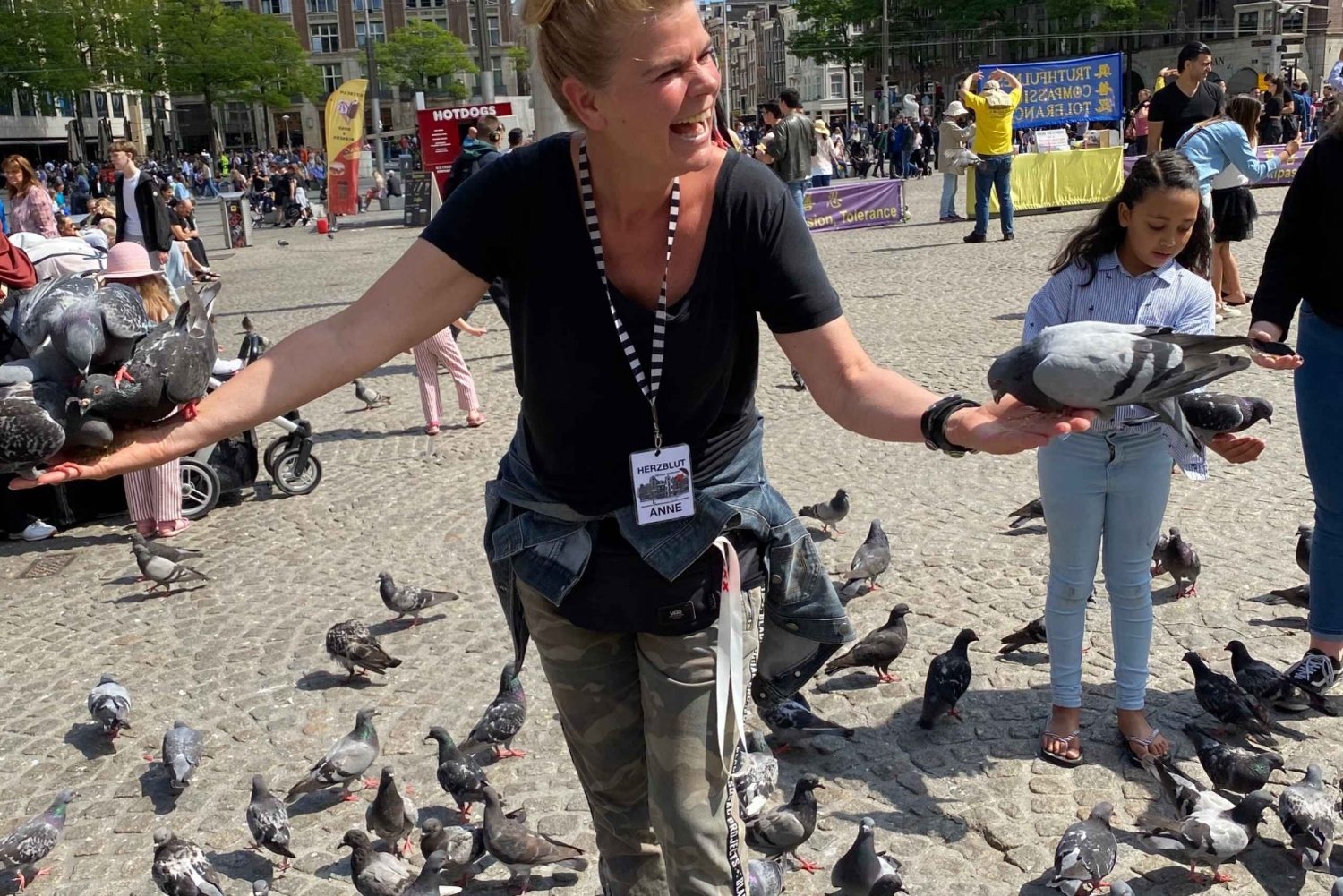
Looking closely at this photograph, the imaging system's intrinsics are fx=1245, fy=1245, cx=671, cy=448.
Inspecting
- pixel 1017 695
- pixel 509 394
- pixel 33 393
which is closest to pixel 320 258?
pixel 509 394

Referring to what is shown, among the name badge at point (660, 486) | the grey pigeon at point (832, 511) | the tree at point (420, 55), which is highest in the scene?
the tree at point (420, 55)

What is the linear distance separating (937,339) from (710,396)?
9.20 metres

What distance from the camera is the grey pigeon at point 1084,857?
359cm

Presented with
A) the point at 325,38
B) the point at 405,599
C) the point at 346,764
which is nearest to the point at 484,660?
the point at 405,599

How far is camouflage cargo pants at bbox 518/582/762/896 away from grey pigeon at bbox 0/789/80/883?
2.52m

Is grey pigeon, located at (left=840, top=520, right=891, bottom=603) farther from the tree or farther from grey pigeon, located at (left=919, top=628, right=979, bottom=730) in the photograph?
the tree

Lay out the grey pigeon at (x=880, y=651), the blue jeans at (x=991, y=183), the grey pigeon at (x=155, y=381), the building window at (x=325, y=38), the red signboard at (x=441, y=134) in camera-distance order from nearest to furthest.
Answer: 1. the grey pigeon at (x=155, y=381)
2. the grey pigeon at (x=880, y=651)
3. the blue jeans at (x=991, y=183)
4. the red signboard at (x=441, y=134)
5. the building window at (x=325, y=38)

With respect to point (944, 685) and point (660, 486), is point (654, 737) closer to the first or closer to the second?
point (660, 486)

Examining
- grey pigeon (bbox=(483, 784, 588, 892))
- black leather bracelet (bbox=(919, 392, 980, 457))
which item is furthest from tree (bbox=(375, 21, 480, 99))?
black leather bracelet (bbox=(919, 392, 980, 457))

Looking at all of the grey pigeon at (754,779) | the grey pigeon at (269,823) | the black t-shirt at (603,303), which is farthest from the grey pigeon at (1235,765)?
the grey pigeon at (269,823)

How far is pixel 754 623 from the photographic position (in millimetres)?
2559

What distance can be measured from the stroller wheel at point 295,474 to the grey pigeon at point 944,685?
5100mm

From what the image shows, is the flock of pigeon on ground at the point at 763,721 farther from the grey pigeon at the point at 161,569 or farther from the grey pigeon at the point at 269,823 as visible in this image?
the grey pigeon at the point at 161,569

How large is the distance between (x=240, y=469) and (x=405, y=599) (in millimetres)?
3032
